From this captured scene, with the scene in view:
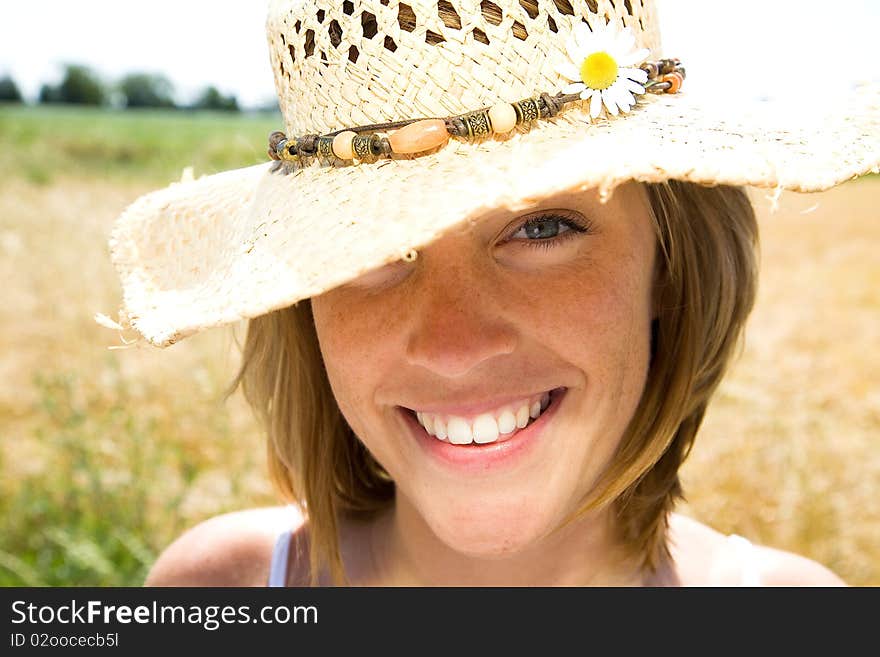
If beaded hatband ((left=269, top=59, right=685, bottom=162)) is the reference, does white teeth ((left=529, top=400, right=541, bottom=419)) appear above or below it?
below

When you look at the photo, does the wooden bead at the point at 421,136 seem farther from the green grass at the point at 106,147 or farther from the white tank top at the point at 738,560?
the green grass at the point at 106,147

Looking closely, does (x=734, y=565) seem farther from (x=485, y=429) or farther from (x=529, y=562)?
(x=485, y=429)

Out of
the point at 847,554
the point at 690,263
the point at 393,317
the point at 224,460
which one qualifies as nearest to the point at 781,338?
the point at 847,554

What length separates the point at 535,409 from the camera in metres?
1.36

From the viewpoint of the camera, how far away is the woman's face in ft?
4.00

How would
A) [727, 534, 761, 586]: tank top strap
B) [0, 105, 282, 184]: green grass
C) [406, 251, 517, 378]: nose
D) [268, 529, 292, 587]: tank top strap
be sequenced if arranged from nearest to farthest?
[406, 251, 517, 378]: nose < [727, 534, 761, 586]: tank top strap < [268, 529, 292, 587]: tank top strap < [0, 105, 282, 184]: green grass

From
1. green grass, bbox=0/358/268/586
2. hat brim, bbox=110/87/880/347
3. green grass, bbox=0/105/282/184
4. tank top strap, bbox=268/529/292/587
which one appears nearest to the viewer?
hat brim, bbox=110/87/880/347

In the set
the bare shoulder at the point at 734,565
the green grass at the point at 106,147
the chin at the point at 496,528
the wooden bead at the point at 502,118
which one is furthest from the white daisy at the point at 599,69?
the green grass at the point at 106,147

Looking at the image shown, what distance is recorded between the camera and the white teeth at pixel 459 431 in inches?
53.0

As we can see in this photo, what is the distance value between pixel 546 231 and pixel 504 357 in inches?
8.2

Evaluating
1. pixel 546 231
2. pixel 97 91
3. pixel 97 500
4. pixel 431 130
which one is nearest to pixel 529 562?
pixel 546 231

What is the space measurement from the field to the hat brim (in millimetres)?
414

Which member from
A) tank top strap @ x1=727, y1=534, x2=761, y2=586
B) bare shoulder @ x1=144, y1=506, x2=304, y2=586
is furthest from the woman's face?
bare shoulder @ x1=144, y1=506, x2=304, y2=586

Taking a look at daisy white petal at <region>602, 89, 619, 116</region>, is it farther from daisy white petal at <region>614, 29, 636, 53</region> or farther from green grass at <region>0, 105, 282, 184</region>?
green grass at <region>0, 105, 282, 184</region>
